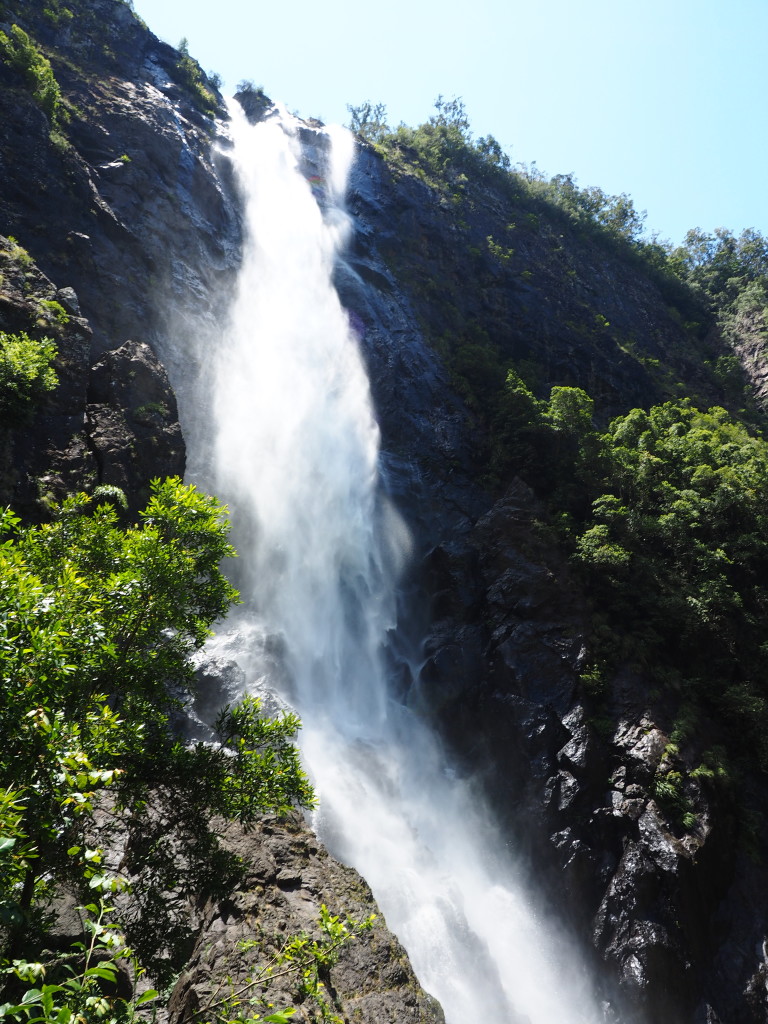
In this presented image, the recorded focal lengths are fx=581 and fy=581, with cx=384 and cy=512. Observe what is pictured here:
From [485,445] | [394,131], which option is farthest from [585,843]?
[394,131]

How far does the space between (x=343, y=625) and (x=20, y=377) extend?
40.7 feet

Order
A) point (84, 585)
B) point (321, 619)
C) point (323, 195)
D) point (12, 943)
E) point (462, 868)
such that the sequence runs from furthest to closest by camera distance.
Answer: point (323, 195), point (321, 619), point (462, 868), point (84, 585), point (12, 943)

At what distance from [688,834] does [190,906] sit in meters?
12.2

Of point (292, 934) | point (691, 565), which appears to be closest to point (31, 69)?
point (292, 934)

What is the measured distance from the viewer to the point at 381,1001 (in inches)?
343

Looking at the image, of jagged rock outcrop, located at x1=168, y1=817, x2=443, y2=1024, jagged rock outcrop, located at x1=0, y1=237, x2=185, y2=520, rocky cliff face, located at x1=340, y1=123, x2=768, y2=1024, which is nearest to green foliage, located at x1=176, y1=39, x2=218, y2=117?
rocky cliff face, located at x1=340, y1=123, x2=768, y2=1024

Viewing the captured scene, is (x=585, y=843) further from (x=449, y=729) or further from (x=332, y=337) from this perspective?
(x=332, y=337)

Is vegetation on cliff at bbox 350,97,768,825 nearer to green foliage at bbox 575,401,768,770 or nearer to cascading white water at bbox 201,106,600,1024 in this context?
green foliage at bbox 575,401,768,770

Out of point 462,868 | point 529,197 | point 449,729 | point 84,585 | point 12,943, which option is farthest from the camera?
point 529,197

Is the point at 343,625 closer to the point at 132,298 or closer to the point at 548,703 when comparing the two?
the point at 548,703

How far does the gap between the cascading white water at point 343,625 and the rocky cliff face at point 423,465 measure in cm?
115

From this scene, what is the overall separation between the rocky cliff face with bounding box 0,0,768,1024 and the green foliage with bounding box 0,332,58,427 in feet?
2.15

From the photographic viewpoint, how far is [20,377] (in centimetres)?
1305

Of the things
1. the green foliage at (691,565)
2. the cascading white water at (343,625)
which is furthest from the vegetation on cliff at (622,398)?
the cascading white water at (343,625)
